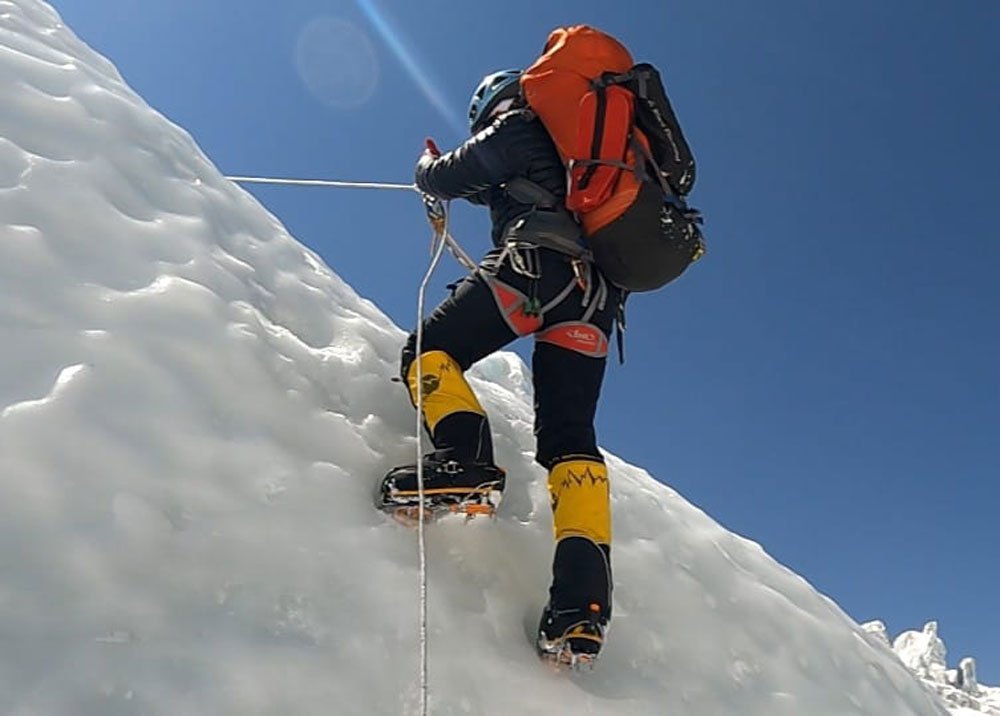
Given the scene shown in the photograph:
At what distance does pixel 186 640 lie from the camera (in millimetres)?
2309

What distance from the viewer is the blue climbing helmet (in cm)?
394

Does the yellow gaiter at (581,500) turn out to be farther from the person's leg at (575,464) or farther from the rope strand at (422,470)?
the rope strand at (422,470)

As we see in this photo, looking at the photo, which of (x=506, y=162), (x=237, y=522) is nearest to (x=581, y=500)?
(x=237, y=522)

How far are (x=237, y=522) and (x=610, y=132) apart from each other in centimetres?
203

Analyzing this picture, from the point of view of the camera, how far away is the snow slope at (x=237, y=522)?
2.30m

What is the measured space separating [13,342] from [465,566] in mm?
1744

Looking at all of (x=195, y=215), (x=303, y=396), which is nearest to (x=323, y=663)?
(x=303, y=396)

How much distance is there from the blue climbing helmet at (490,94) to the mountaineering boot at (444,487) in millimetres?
1679

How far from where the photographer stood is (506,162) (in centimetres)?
366

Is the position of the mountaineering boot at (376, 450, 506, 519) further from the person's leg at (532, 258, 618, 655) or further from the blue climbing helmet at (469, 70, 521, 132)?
the blue climbing helmet at (469, 70, 521, 132)

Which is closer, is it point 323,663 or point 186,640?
point 186,640

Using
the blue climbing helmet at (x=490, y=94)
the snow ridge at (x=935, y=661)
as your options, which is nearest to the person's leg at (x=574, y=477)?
the blue climbing helmet at (x=490, y=94)

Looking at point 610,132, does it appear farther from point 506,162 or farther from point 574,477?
point 574,477

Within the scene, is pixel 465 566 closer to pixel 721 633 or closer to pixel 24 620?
pixel 721 633
